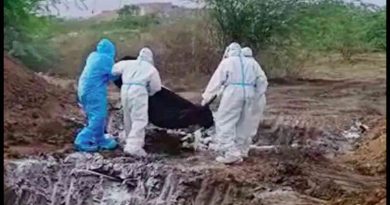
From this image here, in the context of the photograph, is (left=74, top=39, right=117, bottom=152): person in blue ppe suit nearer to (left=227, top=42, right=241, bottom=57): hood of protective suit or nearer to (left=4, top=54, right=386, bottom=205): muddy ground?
(left=4, top=54, right=386, bottom=205): muddy ground

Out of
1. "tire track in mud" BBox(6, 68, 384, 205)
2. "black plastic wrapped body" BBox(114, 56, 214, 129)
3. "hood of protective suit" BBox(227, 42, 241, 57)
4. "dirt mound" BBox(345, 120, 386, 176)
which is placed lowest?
"tire track in mud" BBox(6, 68, 384, 205)

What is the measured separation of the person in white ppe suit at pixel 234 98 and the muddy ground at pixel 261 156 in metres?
0.10

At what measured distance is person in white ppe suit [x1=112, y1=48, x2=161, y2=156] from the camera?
385 centimetres

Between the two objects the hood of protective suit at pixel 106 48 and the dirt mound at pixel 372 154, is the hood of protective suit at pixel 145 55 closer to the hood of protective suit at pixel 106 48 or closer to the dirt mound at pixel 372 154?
the hood of protective suit at pixel 106 48

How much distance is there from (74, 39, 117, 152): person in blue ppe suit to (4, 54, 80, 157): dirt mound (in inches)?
5.6

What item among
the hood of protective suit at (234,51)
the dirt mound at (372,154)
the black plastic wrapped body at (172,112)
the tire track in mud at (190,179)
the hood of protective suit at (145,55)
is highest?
the hood of protective suit at (234,51)

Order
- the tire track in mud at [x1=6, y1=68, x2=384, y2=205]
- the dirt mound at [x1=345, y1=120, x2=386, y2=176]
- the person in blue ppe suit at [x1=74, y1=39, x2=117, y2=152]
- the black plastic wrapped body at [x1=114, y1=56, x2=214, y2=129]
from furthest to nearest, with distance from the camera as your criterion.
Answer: the black plastic wrapped body at [x1=114, y1=56, x2=214, y2=129] → the person in blue ppe suit at [x1=74, y1=39, x2=117, y2=152] → the dirt mound at [x1=345, y1=120, x2=386, y2=176] → the tire track in mud at [x1=6, y1=68, x2=384, y2=205]

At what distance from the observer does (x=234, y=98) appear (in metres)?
3.82

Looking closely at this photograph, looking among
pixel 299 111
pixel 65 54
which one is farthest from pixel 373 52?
pixel 65 54

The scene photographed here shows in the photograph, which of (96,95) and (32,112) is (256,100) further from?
(32,112)

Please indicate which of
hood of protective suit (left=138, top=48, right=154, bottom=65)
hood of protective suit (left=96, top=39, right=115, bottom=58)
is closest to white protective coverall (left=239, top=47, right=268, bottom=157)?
hood of protective suit (left=138, top=48, right=154, bottom=65)

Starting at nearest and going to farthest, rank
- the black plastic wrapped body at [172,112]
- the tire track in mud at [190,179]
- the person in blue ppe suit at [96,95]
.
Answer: the tire track in mud at [190,179] → the person in blue ppe suit at [96,95] → the black plastic wrapped body at [172,112]

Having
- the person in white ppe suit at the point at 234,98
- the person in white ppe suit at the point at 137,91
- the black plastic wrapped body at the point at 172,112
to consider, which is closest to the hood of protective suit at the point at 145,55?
the person in white ppe suit at the point at 137,91

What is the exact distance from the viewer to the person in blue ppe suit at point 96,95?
3.88 metres
